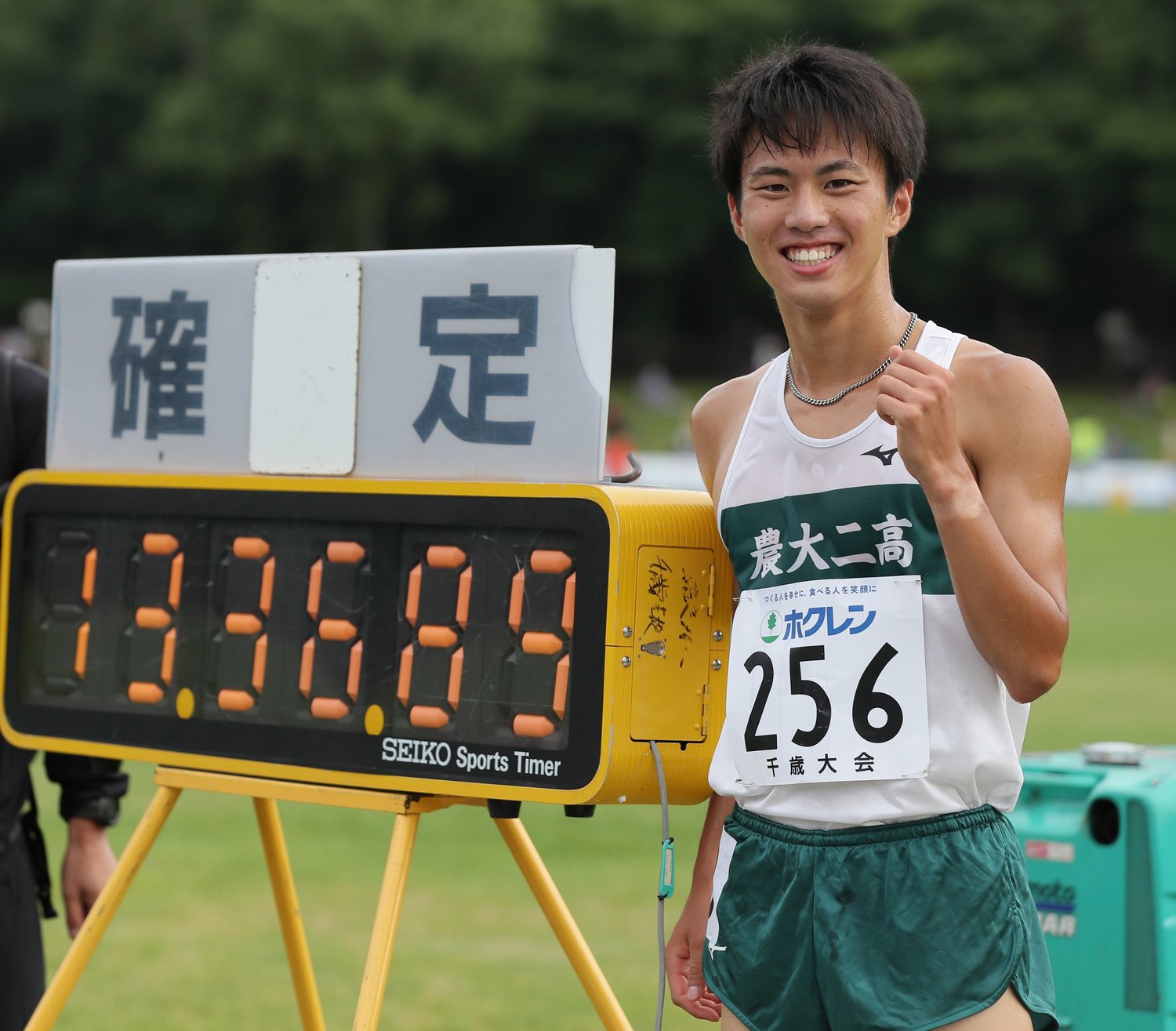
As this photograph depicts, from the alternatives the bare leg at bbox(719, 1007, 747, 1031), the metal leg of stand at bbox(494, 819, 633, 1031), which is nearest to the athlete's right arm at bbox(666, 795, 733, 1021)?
the bare leg at bbox(719, 1007, 747, 1031)

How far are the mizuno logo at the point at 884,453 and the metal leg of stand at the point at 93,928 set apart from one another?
68.7 inches

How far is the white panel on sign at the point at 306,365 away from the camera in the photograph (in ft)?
12.5

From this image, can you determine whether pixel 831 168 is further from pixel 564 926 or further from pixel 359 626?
pixel 564 926

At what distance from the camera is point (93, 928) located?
389 cm

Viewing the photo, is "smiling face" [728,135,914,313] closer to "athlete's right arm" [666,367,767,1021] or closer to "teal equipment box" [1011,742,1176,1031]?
"athlete's right arm" [666,367,767,1021]

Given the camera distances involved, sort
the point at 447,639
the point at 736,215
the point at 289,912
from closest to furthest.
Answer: the point at 736,215 < the point at 447,639 < the point at 289,912

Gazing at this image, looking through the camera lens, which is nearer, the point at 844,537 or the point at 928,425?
the point at 928,425

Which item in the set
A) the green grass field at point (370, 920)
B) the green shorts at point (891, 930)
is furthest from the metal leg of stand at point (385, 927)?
the green grass field at point (370, 920)

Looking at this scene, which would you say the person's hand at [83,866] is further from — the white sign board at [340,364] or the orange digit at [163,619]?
the white sign board at [340,364]

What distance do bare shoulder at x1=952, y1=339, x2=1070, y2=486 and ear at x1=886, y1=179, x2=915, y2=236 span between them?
0.35 metres

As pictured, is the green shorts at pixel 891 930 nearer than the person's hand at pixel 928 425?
No

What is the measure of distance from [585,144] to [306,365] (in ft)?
198

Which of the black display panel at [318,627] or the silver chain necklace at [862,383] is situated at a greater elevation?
the silver chain necklace at [862,383]

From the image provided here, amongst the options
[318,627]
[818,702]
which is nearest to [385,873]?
[318,627]
